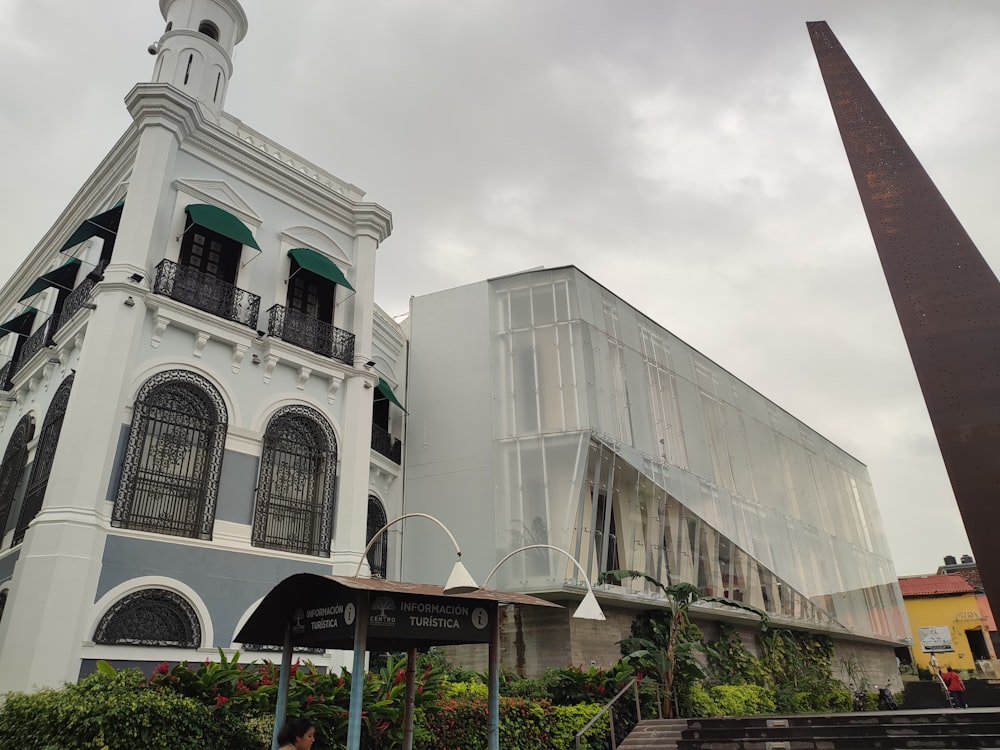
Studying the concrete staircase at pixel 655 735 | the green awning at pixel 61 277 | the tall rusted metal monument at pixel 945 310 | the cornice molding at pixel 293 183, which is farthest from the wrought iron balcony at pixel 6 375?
the tall rusted metal monument at pixel 945 310

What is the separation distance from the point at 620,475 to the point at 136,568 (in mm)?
11533

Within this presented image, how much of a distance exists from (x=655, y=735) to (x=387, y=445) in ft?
32.3

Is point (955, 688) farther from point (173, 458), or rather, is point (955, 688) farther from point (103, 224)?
point (103, 224)

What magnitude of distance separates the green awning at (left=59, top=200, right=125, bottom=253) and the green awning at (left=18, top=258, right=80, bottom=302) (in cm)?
114

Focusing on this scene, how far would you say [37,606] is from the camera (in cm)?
1017

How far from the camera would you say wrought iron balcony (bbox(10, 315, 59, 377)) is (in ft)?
49.2

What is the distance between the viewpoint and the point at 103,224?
1368cm

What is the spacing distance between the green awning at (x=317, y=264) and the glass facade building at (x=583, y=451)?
192 inches

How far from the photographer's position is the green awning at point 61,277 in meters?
15.1

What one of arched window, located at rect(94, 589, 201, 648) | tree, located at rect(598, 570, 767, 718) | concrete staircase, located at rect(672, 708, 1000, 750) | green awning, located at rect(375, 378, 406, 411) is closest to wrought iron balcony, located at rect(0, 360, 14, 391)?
arched window, located at rect(94, 589, 201, 648)

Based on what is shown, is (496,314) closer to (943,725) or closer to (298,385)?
(298,385)

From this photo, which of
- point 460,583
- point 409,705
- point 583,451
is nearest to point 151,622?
point 409,705

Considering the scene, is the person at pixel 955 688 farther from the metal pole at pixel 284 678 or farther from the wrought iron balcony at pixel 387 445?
the metal pole at pixel 284 678

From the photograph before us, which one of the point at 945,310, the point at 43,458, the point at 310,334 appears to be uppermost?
the point at 310,334
